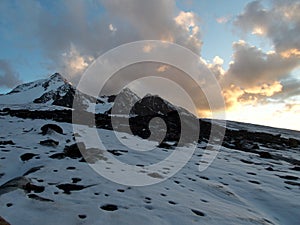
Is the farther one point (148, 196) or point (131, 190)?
point (131, 190)

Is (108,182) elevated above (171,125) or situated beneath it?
situated beneath

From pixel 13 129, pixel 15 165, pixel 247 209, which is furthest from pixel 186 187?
pixel 13 129

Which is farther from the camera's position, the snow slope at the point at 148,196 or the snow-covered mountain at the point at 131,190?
the snow-covered mountain at the point at 131,190

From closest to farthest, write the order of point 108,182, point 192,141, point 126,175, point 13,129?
point 108,182 → point 126,175 → point 13,129 → point 192,141

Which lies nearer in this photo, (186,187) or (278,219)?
(278,219)

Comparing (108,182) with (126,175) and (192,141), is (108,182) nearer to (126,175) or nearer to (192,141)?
(126,175)

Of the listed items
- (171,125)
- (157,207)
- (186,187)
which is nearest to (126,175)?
(186,187)

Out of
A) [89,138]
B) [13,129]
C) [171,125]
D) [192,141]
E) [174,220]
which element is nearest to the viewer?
[174,220]

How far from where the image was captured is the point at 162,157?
17.3 m

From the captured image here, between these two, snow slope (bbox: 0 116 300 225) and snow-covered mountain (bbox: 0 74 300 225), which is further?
snow-covered mountain (bbox: 0 74 300 225)

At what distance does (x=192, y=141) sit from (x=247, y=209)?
17295 mm

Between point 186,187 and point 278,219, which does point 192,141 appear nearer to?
point 186,187

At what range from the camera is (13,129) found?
22.5 meters

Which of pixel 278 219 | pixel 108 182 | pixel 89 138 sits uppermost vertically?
pixel 89 138
